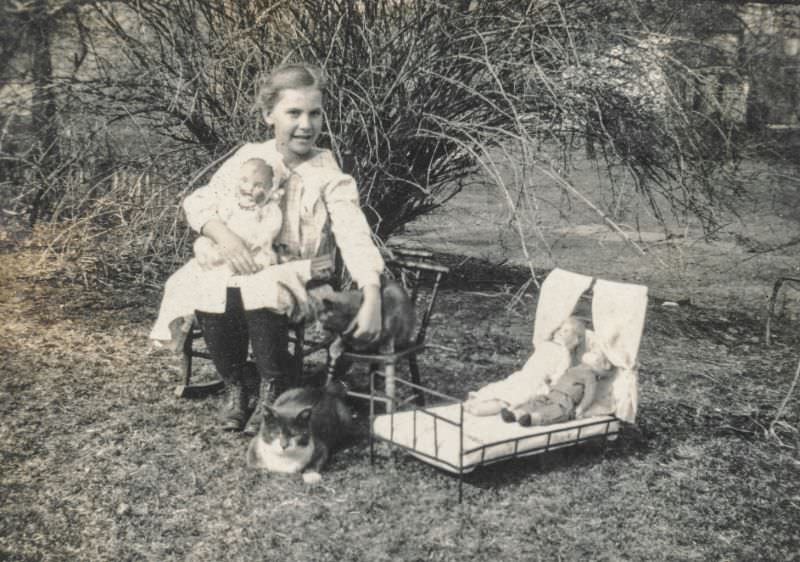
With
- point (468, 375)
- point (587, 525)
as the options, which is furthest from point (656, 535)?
point (468, 375)

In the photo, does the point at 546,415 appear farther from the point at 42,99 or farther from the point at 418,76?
the point at 42,99

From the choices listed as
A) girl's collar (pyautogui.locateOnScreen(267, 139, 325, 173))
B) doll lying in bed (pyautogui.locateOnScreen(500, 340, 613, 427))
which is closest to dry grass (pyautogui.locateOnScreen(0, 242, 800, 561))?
doll lying in bed (pyautogui.locateOnScreen(500, 340, 613, 427))

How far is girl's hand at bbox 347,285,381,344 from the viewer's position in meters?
2.98

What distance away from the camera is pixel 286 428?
10.0 ft

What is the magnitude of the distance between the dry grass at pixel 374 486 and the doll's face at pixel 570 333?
1.46ft

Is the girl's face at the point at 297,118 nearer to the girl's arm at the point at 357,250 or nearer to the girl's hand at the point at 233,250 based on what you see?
the girl's arm at the point at 357,250

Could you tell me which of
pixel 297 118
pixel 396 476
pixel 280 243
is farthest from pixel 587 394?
pixel 297 118

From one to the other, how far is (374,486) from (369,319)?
63 centimetres

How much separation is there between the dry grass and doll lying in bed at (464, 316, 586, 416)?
25cm

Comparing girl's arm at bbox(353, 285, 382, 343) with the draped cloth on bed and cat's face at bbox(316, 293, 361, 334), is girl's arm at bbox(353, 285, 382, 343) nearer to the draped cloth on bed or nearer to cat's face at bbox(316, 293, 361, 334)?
cat's face at bbox(316, 293, 361, 334)

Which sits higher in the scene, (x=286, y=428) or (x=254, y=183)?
(x=254, y=183)

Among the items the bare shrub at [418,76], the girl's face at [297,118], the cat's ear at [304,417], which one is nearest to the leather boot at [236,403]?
Answer: the cat's ear at [304,417]

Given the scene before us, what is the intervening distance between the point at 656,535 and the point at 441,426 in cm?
86

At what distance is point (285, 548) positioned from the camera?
269cm
